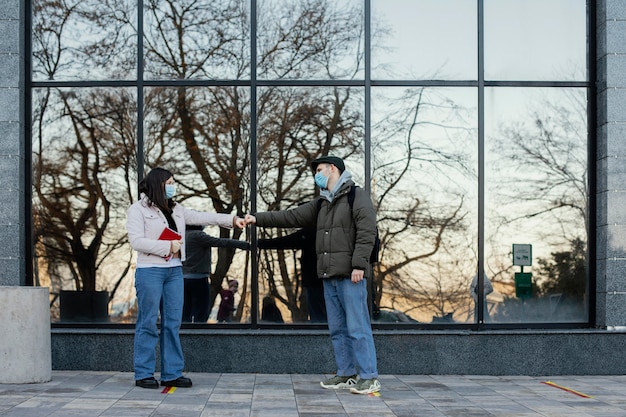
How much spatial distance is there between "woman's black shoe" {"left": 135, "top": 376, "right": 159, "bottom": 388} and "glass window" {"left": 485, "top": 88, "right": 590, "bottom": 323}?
337 centimetres

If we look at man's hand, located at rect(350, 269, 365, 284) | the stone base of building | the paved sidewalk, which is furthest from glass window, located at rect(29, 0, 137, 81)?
man's hand, located at rect(350, 269, 365, 284)

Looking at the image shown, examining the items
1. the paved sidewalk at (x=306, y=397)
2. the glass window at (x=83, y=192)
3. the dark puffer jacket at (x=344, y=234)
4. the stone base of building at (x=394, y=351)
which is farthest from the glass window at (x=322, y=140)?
the dark puffer jacket at (x=344, y=234)

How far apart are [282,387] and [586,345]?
3015 mm

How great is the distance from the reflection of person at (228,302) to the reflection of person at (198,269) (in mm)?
136

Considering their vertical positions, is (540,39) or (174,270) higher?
(540,39)

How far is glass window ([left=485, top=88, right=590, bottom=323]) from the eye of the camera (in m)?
8.17

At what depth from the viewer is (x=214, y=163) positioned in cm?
819

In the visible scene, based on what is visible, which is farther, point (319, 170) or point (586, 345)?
point (586, 345)

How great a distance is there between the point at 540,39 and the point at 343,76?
2.01m

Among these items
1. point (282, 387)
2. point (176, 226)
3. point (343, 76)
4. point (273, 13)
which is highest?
point (273, 13)

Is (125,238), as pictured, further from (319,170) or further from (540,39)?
(540,39)

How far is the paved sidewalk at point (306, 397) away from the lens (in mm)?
5883

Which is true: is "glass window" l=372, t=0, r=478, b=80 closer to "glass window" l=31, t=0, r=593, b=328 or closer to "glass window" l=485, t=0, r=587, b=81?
"glass window" l=31, t=0, r=593, b=328

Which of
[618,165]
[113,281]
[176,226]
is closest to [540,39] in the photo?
[618,165]
